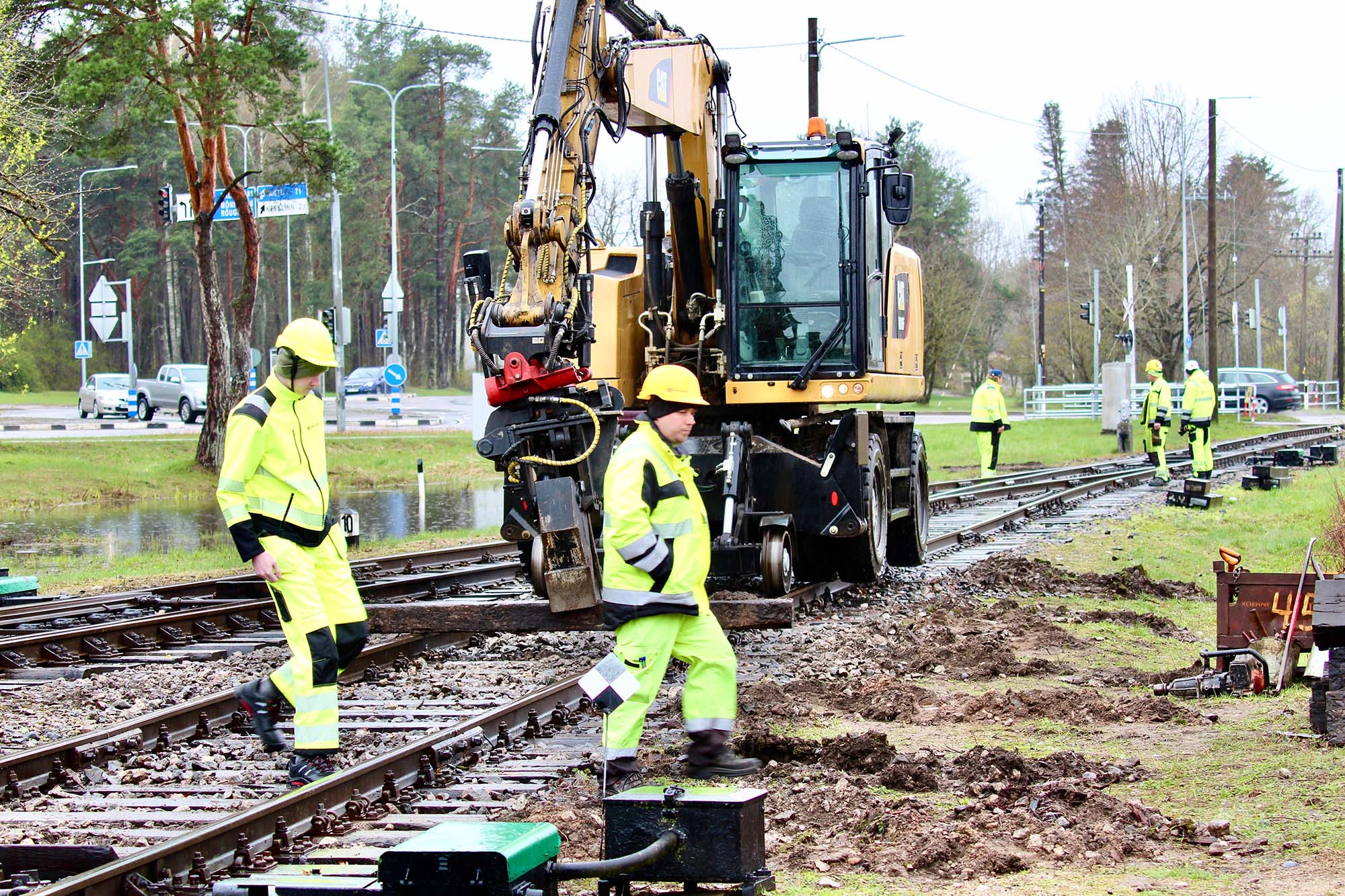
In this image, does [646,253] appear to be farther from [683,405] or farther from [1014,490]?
[1014,490]

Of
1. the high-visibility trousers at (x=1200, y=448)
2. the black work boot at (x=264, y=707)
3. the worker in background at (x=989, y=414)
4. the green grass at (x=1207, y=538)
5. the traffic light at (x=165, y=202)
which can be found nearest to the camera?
the black work boot at (x=264, y=707)

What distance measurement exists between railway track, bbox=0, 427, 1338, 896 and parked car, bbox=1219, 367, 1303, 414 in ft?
166

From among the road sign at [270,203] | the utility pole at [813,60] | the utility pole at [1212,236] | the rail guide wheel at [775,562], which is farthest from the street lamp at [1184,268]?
the rail guide wheel at [775,562]

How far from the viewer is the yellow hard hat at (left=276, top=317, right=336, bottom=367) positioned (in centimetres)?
695

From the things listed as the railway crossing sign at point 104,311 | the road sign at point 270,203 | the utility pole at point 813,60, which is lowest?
the railway crossing sign at point 104,311

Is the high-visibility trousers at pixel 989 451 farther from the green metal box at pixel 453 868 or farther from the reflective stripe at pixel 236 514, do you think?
the green metal box at pixel 453 868

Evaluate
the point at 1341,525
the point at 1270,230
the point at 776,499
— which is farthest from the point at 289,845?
the point at 1270,230

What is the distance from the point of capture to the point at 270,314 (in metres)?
84.2

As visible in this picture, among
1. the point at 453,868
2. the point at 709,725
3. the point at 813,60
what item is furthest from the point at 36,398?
the point at 453,868

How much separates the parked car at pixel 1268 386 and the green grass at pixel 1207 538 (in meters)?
33.9

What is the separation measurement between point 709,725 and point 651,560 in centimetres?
83

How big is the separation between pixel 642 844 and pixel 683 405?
2355 mm

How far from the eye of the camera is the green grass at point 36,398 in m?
58.8

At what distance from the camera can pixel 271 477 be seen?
274 inches
